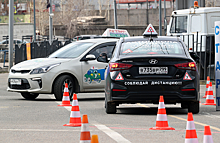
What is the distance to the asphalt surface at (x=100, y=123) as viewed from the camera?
7.18 m

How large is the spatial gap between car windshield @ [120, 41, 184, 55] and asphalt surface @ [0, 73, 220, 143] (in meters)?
1.21

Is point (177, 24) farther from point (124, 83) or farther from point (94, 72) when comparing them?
point (124, 83)

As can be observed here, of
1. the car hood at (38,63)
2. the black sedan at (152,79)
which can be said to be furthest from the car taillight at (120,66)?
the car hood at (38,63)

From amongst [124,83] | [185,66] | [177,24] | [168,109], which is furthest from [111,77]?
[177,24]

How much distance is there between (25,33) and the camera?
6084 cm

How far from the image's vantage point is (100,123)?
28.6 feet

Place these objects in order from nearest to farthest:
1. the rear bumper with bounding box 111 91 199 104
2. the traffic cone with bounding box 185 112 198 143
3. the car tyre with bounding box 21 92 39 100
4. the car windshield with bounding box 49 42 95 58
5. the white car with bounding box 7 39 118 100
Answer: the traffic cone with bounding box 185 112 198 143 < the rear bumper with bounding box 111 91 199 104 < the white car with bounding box 7 39 118 100 < the car windshield with bounding box 49 42 95 58 < the car tyre with bounding box 21 92 39 100

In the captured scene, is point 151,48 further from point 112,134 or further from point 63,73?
point 63,73

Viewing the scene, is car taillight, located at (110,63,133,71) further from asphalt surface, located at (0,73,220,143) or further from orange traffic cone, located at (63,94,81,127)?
orange traffic cone, located at (63,94,81,127)

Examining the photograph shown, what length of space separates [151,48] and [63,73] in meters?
3.58

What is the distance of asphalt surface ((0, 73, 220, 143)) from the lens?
23.5ft

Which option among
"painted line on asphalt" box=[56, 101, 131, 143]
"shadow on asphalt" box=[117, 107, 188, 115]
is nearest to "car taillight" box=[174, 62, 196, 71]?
"shadow on asphalt" box=[117, 107, 188, 115]

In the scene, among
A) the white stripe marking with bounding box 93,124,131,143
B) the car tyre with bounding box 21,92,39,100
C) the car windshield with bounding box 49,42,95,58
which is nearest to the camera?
the white stripe marking with bounding box 93,124,131,143

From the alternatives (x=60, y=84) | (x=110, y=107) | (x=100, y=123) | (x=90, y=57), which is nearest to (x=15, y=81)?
(x=60, y=84)
